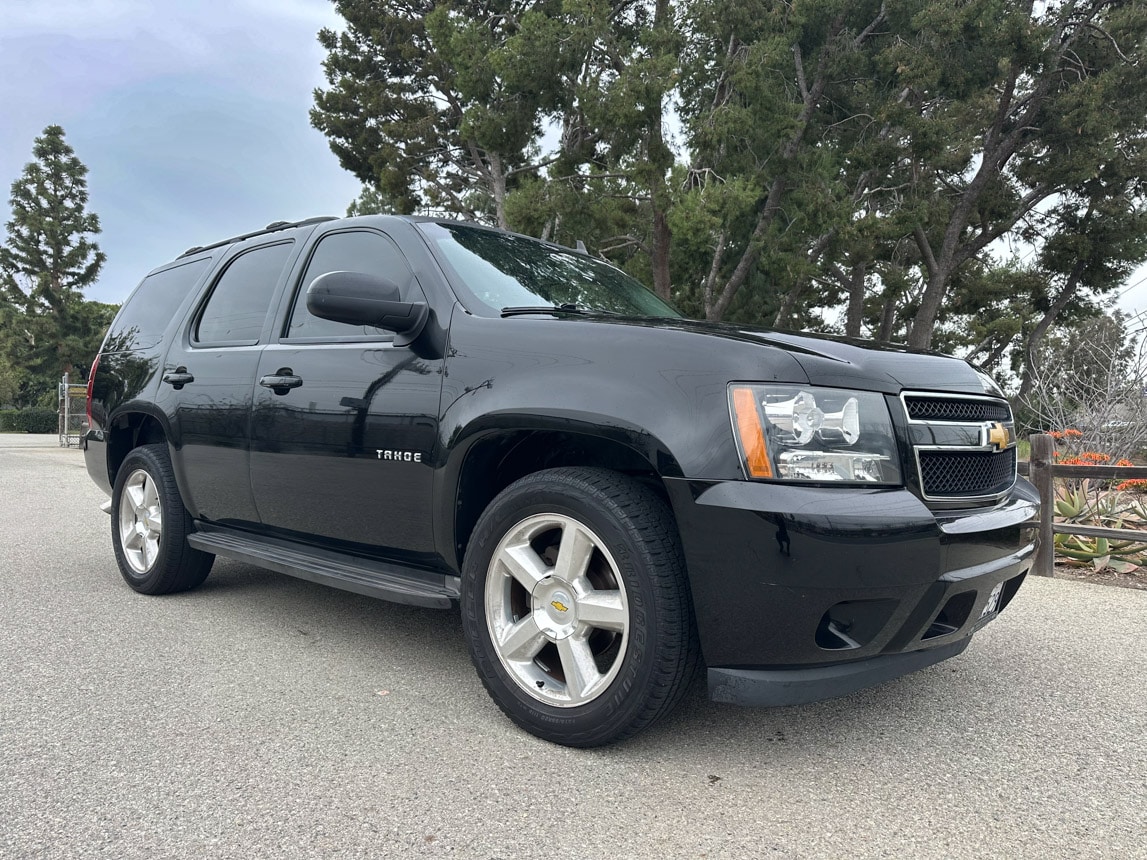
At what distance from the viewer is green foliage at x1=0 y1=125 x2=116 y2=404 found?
131ft

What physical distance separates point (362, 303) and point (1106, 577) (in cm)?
547

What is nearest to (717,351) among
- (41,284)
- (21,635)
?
(21,635)

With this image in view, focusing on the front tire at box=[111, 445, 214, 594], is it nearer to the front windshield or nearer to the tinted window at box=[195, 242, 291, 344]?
the tinted window at box=[195, 242, 291, 344]

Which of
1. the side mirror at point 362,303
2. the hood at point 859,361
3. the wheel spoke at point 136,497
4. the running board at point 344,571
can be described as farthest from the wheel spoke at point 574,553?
the wheel spoke at point 136,497

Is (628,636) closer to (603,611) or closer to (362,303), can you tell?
(603,611)

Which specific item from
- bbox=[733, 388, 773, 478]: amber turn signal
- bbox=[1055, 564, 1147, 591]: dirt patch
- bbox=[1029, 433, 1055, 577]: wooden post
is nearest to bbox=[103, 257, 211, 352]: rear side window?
bbox=[733, 388, 773, 478]: amber turn signal

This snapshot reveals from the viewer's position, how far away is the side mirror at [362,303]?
2.84 meters

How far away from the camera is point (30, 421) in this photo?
42.9 meters

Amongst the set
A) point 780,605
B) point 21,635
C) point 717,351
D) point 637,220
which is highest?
point 637,220

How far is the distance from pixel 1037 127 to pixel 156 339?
18484 millimetres

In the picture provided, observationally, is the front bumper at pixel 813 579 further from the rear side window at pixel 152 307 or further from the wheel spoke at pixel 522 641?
the rear side window at pixel 152 307

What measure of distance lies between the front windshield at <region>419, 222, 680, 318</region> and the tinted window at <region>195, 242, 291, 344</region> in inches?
39.0

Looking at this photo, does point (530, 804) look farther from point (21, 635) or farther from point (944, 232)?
point (944, 232)

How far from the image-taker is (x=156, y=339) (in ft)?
15.3
